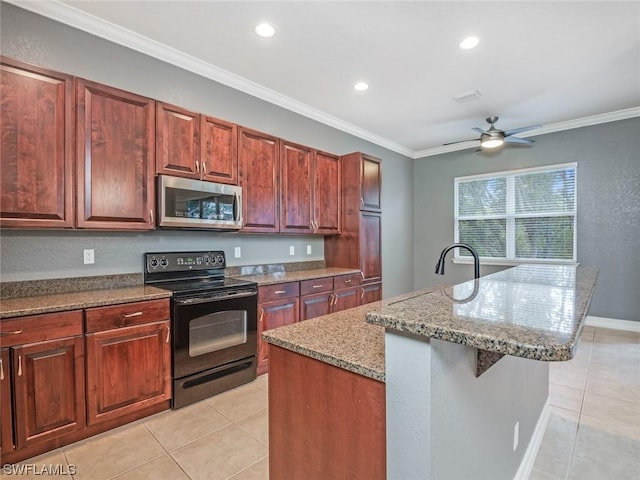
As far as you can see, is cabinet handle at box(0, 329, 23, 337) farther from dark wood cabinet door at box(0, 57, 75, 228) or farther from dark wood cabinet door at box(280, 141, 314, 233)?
dark wood cabinet door at box(280, 141, 314, 233)

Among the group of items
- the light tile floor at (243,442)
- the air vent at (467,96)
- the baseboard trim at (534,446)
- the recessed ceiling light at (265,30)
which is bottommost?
the light tile floor at (243,442)

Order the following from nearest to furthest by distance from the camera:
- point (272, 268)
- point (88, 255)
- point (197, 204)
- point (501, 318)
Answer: point (501, 318), point (88, 255), point (197, 204), point (272, 268)

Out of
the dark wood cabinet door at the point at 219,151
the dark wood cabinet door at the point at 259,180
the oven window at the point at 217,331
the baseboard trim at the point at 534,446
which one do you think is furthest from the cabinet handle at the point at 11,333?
the baseboard trim at the point at 534,446

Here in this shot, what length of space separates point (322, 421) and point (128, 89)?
290 cm

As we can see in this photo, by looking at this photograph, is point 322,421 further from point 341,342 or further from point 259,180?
point 259,180

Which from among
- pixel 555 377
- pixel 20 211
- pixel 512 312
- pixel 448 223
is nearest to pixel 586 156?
pixel 448 223

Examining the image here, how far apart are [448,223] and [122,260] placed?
5092 mm

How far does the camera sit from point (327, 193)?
4.03 meters

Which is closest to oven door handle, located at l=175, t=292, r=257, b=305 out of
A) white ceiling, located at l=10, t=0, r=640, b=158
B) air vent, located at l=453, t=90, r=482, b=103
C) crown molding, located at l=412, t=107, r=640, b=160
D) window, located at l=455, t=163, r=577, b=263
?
white ceiling, located at l=10, t=0, r=640, b=158

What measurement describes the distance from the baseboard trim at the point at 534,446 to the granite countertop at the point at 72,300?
2.38m

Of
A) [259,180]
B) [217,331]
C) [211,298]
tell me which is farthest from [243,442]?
[259,180]

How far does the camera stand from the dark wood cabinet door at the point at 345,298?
3.66m

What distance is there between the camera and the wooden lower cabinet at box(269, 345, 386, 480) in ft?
3.11

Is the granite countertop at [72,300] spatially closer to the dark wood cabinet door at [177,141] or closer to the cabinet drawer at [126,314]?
the cabinet drawer at [126,314]
